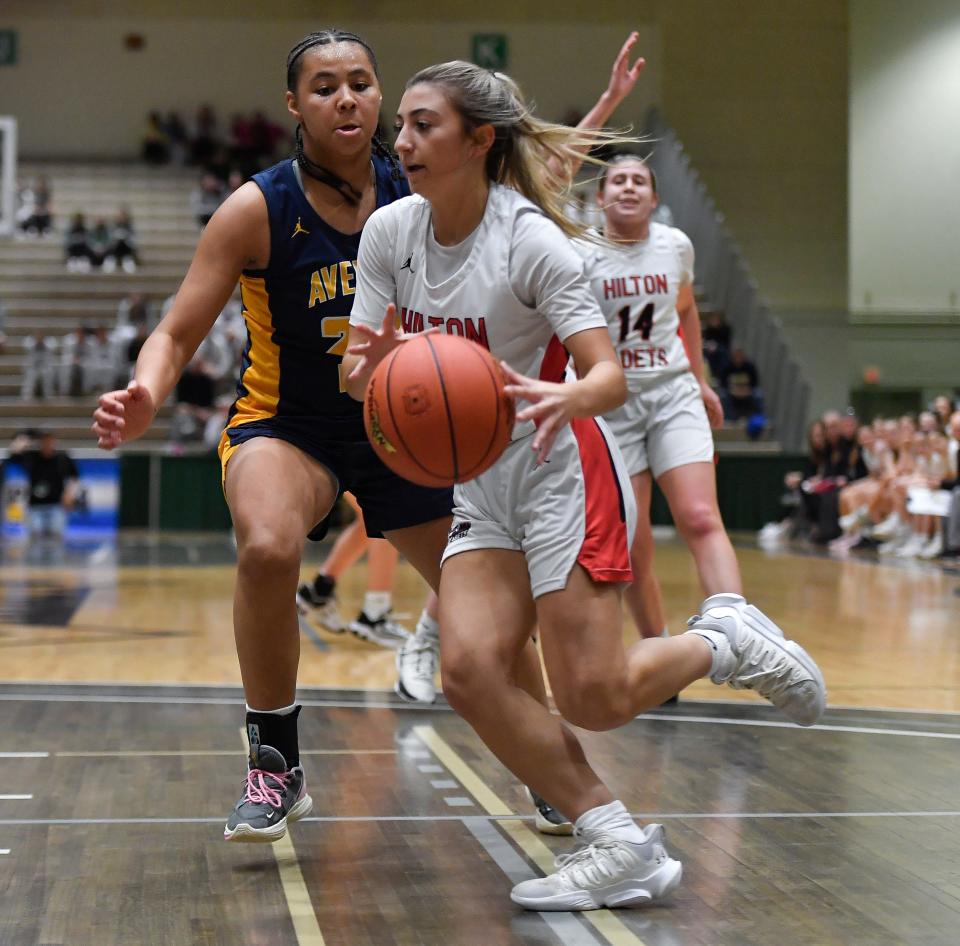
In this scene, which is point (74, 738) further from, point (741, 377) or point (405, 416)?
point (741, 377)

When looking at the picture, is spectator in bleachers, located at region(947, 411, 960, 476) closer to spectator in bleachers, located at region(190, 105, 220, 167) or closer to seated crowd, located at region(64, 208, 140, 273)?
seated crowd, located at region(64, 208, 140, 273)

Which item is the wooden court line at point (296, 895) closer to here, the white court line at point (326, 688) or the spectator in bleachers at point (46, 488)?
the white court line at point (326, 688)

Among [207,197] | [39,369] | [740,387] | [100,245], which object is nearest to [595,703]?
[740,387]

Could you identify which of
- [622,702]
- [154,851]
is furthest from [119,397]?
[622,702]

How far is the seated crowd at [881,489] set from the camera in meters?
13.8

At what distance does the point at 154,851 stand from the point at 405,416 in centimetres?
138

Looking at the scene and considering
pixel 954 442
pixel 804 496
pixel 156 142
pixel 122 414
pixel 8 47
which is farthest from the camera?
pixel 8 47

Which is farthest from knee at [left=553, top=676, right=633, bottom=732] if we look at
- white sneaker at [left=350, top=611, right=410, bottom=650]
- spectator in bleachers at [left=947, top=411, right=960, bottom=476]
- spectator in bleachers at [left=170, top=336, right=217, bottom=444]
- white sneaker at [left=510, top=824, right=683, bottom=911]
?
spectator in bleachers at [left=170, top=336, right=217, bottom=444]

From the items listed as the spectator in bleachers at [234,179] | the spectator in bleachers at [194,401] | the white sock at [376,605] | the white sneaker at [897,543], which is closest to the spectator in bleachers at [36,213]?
the spectator in bleachers at [234,179]

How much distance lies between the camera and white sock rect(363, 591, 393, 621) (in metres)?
7.43

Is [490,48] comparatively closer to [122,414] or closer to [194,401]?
[194,401]

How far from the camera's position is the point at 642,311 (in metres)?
5.46

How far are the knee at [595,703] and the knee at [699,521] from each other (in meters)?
1.99

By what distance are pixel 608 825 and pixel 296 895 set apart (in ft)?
2.32
